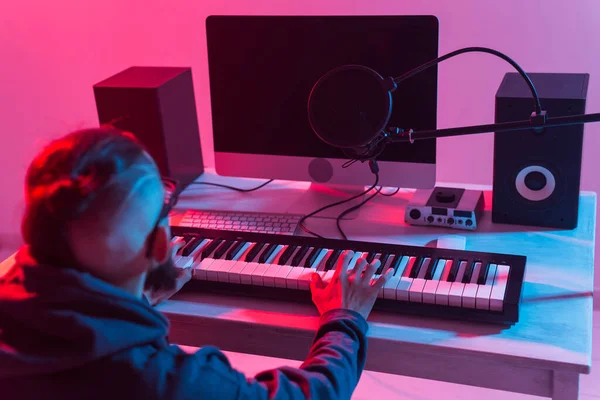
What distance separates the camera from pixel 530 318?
53.5 inches

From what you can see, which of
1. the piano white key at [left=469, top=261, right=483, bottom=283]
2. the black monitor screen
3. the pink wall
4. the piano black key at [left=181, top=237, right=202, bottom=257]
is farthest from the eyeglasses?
the pink wall

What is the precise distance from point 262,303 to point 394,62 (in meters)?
0.63

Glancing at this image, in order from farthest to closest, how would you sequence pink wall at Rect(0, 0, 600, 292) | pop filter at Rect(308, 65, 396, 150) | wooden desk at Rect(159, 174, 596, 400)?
1. pink wall at Rect(0, 0, 600, 292)
2. pop filter at Rect(308, 65, 396, 150)
3. wooden desk at Rect(159, 174, 596, 400)

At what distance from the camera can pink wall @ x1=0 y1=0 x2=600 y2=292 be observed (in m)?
2.40

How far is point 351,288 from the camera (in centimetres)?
138

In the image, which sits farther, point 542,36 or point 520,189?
point 542,36

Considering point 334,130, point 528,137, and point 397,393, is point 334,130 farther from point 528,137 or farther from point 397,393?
point 397,393

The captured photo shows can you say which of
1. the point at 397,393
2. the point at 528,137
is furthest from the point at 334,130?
the point at 397,393

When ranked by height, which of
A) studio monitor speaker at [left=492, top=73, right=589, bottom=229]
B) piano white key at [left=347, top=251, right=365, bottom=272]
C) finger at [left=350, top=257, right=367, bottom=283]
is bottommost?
piano white key at [left=347, top=251, right=365, bottom=272]

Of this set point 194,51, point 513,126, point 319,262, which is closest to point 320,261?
point 319,262

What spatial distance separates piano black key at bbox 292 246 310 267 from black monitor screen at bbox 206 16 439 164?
0.33 metres

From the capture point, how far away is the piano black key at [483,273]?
55.2 inches

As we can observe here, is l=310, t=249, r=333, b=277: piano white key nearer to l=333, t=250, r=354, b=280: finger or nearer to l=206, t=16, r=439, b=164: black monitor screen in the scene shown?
l=333, t=250, r=354, b=280: finger

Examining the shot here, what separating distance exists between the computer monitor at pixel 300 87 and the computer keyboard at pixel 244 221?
13 cm
